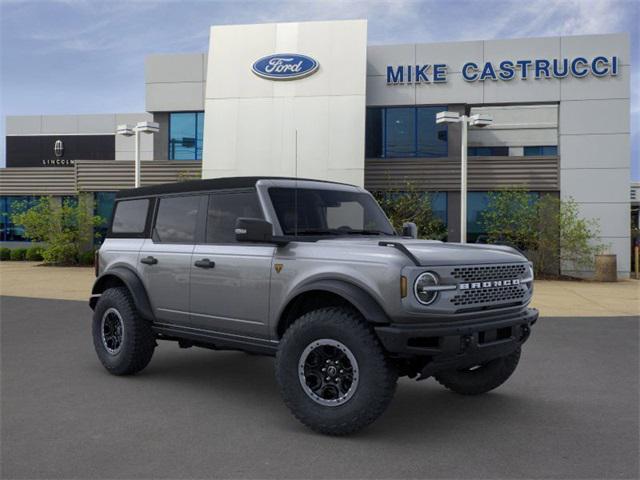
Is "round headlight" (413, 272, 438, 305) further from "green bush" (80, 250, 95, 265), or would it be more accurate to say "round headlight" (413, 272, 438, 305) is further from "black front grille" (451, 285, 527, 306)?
"green bush" (80, 250, 95, 265)

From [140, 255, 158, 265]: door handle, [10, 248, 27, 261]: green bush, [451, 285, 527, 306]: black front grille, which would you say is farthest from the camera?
[10, 248, 27, 261]: green bush

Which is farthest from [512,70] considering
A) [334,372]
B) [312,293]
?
[334,372]

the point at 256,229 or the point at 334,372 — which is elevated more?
the point at 256,229

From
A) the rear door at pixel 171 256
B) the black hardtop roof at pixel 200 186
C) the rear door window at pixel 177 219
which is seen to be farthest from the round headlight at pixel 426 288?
the rear door window at pixel 177 219

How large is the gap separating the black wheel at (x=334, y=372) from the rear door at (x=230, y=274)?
Result: 56 centimetres

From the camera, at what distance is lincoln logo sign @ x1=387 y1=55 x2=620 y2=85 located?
22.1 metres

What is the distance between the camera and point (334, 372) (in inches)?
177

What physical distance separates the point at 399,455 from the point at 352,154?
1802cm

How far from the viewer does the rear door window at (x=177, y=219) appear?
592 centimetres

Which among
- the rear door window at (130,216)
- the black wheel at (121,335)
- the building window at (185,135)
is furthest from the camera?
the building window at (185,135)

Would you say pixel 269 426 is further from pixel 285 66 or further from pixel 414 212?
pixel 285 66

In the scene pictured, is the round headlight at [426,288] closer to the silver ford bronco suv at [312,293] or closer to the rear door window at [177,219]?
the silver ford bronco suv at [312,293]

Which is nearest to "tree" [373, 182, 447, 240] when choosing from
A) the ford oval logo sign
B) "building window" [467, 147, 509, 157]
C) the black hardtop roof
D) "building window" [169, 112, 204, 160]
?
the ford oval logo sign

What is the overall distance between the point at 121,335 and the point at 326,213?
8.48 ft
